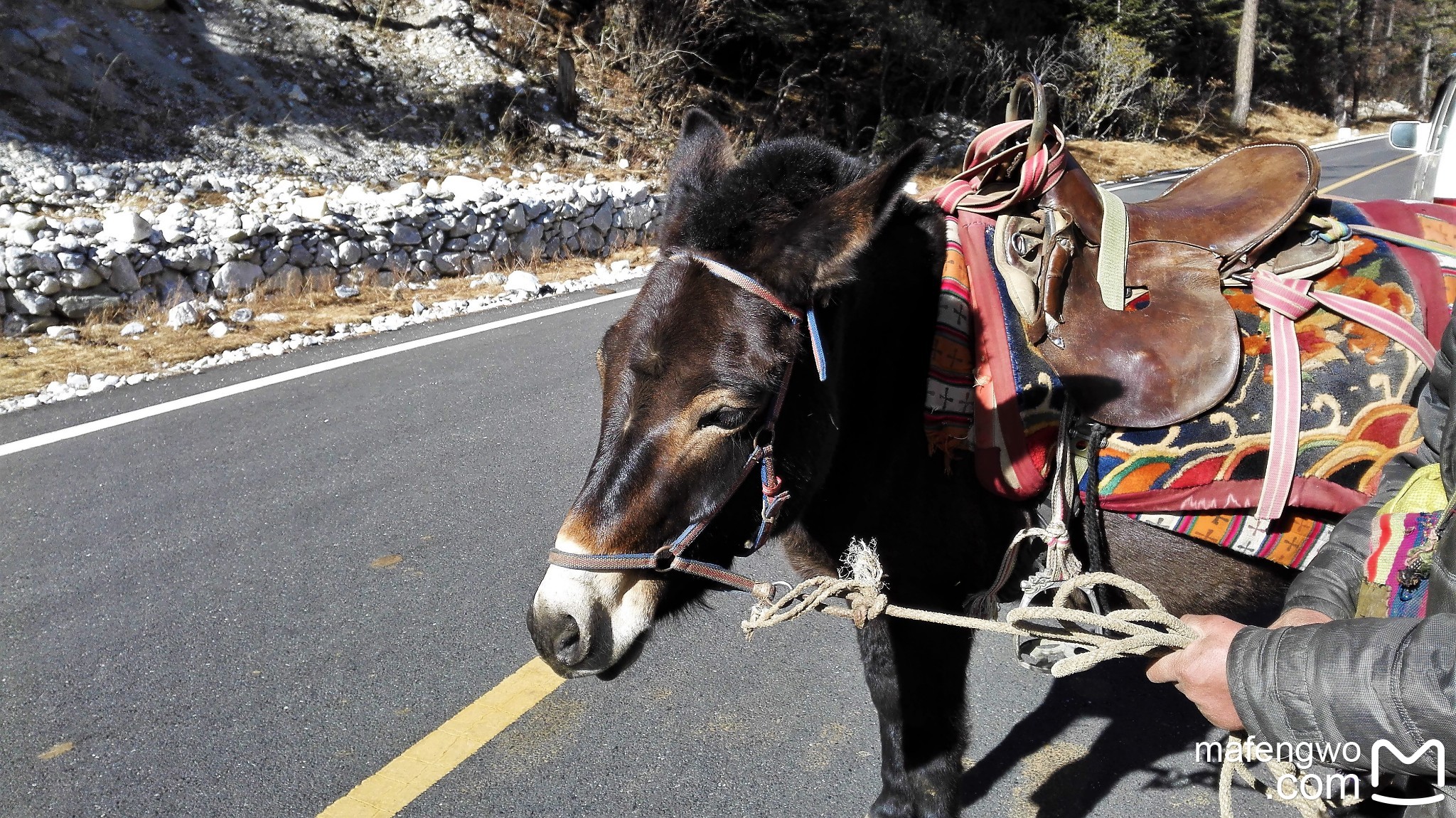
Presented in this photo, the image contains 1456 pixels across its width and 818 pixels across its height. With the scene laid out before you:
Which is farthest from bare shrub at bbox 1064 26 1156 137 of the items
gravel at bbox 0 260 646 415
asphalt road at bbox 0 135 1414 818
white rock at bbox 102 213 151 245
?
asphalt road at bbox 0 135 1414 818

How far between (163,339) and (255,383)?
176cm

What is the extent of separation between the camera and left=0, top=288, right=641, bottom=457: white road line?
5.73 m

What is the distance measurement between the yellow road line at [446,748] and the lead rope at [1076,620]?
1.55 meters

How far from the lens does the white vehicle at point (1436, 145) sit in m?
5.09

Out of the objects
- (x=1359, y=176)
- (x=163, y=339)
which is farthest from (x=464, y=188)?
(x=1359, y=176)

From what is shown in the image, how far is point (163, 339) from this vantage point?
778 centimetres

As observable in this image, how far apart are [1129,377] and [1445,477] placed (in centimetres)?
69

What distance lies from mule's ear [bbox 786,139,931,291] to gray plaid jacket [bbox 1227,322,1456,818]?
991 millimetres

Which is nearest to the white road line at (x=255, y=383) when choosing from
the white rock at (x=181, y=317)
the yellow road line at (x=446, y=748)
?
the white rock at (x=181, y=317)

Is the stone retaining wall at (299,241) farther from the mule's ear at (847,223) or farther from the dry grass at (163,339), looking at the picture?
the mule's ear at (847,223)

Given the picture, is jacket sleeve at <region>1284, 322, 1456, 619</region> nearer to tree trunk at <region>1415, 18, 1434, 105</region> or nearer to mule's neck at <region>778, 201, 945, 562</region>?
mule's neck at <region>778, 201, 945, 562</region>

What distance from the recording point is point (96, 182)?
9977 millimetres

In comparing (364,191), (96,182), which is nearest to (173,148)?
(96,182)

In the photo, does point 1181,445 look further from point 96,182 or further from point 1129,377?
point 96,182
